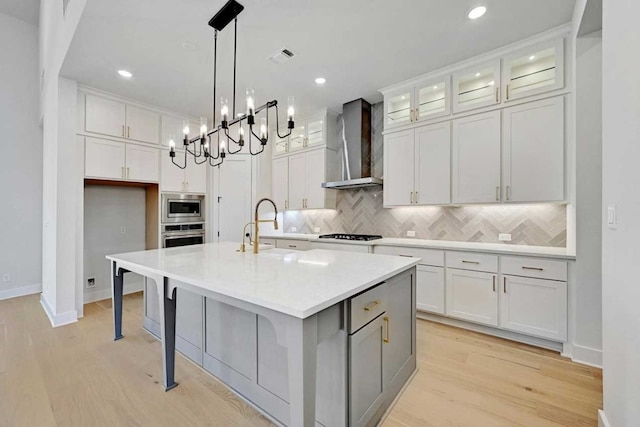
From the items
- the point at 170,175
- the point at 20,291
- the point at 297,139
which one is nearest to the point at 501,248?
the point at 297,139

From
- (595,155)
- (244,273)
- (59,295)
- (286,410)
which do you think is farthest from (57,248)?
(595,155)

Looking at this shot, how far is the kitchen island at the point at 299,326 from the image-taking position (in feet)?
3.63

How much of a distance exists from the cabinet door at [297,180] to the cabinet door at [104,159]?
2444mm

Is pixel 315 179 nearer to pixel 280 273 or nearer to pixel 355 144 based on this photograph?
pixel 355 144

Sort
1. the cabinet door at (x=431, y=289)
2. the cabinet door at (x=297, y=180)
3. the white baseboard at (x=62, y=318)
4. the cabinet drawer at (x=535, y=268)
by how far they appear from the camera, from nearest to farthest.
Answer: the cabinet drawer at (x=535, y=268)
the cabinet door at (x=431, y=289)
the white baseboard at (x=62, y=318)
the cabinet door at (x=297, y=180)

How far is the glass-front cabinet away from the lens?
10.5 ft

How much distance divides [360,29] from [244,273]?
228 cm

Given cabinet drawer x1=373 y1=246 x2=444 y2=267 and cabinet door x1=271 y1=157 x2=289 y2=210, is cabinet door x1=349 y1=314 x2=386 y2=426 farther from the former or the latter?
cabinet door x1=271 y1=157 x2=289 y2=210

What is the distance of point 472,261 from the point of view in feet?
9.14

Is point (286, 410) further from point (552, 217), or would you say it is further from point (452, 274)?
point (552, 217)

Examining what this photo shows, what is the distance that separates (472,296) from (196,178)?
430cm

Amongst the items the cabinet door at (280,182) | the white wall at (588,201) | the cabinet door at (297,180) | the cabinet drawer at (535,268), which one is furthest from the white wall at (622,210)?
the cabinet door at (280,182)

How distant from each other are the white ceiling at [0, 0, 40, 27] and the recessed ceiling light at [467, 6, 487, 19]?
6098mm

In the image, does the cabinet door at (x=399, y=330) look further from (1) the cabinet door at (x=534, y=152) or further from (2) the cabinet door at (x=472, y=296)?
(1) the cabinet door at (x=534, y=152)
